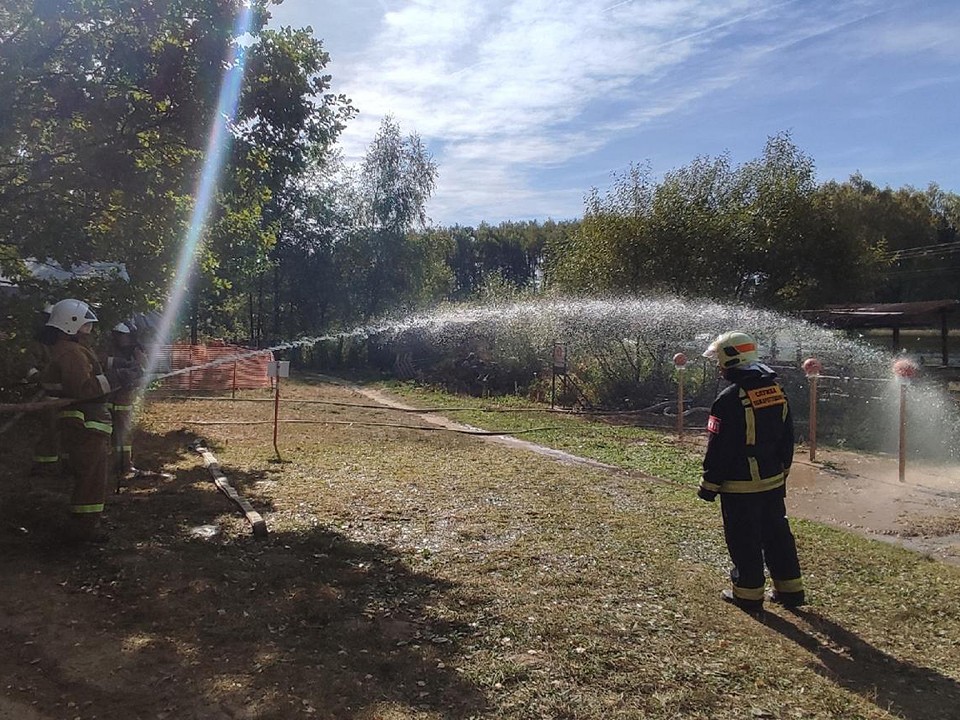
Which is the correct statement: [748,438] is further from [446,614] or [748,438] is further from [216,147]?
[216,147]

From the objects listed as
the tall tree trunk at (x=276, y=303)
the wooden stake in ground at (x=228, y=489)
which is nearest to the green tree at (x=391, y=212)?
the tall tree trunk at (x=276, y=303)

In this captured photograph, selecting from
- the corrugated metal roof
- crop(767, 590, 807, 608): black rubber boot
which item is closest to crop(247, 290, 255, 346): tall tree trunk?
the corrugated metal roof

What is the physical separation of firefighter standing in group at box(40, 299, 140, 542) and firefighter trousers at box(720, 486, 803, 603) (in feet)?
16.2

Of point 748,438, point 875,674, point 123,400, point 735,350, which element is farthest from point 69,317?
point 875,674

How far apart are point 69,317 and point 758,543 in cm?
568

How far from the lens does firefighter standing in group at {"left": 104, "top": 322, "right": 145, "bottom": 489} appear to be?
8.39m

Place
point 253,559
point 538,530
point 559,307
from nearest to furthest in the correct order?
1. point 253,559
2. point 538,530
3. point 559,307

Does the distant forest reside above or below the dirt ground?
above

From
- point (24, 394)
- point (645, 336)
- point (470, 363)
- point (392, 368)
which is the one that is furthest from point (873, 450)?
point (392, 368)

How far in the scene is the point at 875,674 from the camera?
166 inches

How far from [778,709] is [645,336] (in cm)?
1630

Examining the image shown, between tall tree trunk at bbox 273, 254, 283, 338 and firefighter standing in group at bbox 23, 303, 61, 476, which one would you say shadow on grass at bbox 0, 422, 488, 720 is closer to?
firefighter standing in group at bbox 23, 303, 61, 476

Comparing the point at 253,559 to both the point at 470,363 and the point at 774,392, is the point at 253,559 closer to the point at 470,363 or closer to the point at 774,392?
the point at 774,392

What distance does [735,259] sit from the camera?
19.1 metres
